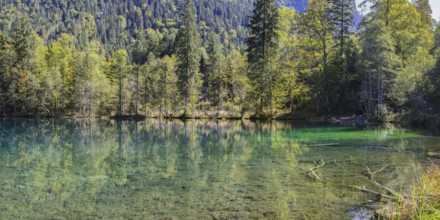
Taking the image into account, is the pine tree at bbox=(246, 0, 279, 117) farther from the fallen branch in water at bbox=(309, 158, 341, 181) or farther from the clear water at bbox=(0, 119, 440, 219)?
the fallen branch in water at bbox=(309, 158, 341, 181)

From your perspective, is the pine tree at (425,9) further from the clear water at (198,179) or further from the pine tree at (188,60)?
the clear water at (198,179)

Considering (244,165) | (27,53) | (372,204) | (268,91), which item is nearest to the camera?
(372,204)

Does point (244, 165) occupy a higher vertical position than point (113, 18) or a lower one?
lower

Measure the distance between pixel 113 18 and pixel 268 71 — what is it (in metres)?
167

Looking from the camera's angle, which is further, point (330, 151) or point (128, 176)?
point (330, 151)

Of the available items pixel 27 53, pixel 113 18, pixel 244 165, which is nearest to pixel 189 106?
pixel 27 53

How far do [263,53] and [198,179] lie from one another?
3617 cm

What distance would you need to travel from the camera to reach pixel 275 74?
144 feet

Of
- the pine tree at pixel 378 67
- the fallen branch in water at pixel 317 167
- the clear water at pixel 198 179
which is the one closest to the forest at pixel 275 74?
the pine tree at pixel 378 67

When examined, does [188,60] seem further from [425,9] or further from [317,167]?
[317,167]

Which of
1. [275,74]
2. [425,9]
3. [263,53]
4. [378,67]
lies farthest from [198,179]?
[425,9]

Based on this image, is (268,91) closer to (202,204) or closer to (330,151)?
(330,151)

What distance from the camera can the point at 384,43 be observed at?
111 feet

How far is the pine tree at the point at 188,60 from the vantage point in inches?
1961
